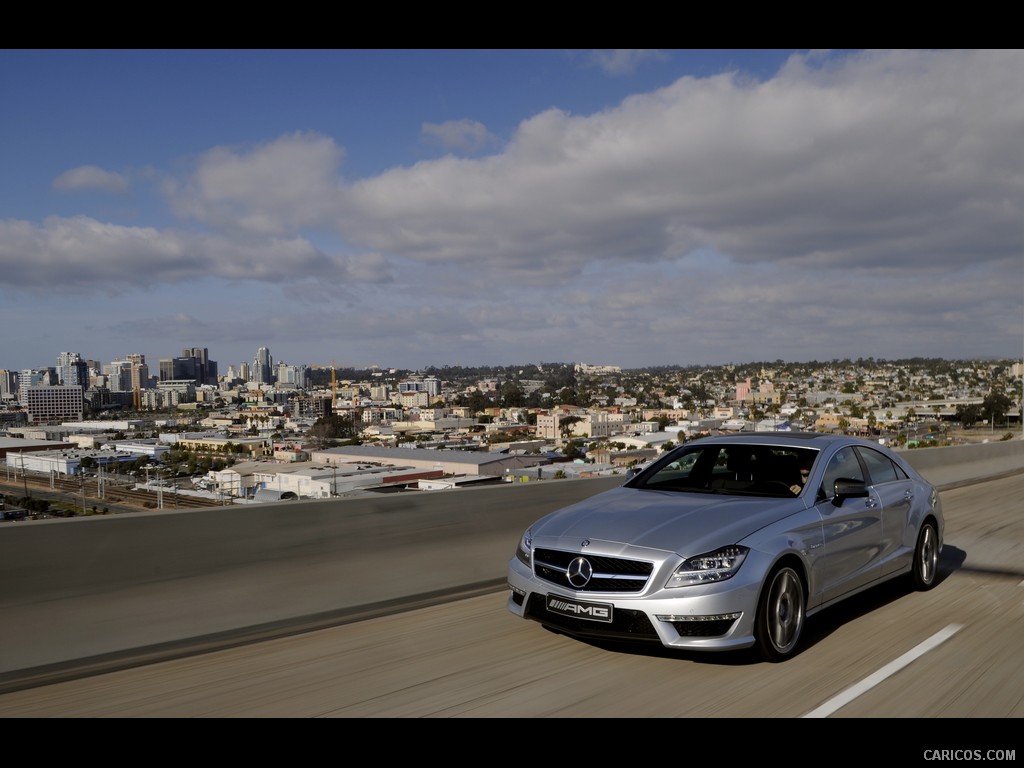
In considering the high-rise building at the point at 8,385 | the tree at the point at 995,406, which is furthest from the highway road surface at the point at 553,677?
the tree at the point at 995,406

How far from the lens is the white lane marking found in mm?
4984

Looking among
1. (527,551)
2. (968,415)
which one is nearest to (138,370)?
(527,551)

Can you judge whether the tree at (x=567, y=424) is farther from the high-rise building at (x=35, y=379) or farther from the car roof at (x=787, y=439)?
the high-rise building at (x=35, y=379)

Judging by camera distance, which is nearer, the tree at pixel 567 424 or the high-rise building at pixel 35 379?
the high-rise building at pixel 35 379

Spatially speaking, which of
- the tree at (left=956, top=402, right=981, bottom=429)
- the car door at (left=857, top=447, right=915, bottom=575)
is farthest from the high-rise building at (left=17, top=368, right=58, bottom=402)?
the tree at (left=956, top=402, right=981, bottom=429)

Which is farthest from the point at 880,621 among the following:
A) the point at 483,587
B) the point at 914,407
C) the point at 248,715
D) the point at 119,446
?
the point at 914,407

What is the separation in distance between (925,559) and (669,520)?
3.79 metres

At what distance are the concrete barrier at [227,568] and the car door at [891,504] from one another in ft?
11.6

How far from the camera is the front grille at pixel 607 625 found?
5609 mm

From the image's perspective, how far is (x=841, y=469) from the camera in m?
7.37

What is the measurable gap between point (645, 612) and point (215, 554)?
327 cm

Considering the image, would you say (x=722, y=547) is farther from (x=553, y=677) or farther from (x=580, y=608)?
(x=553, y=677)

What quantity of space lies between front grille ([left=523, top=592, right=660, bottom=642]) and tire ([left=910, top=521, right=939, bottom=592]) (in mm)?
3942

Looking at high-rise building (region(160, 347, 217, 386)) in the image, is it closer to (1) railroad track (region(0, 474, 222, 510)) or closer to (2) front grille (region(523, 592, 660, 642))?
(1) railroad track (region(0, 474, 222, 510))
